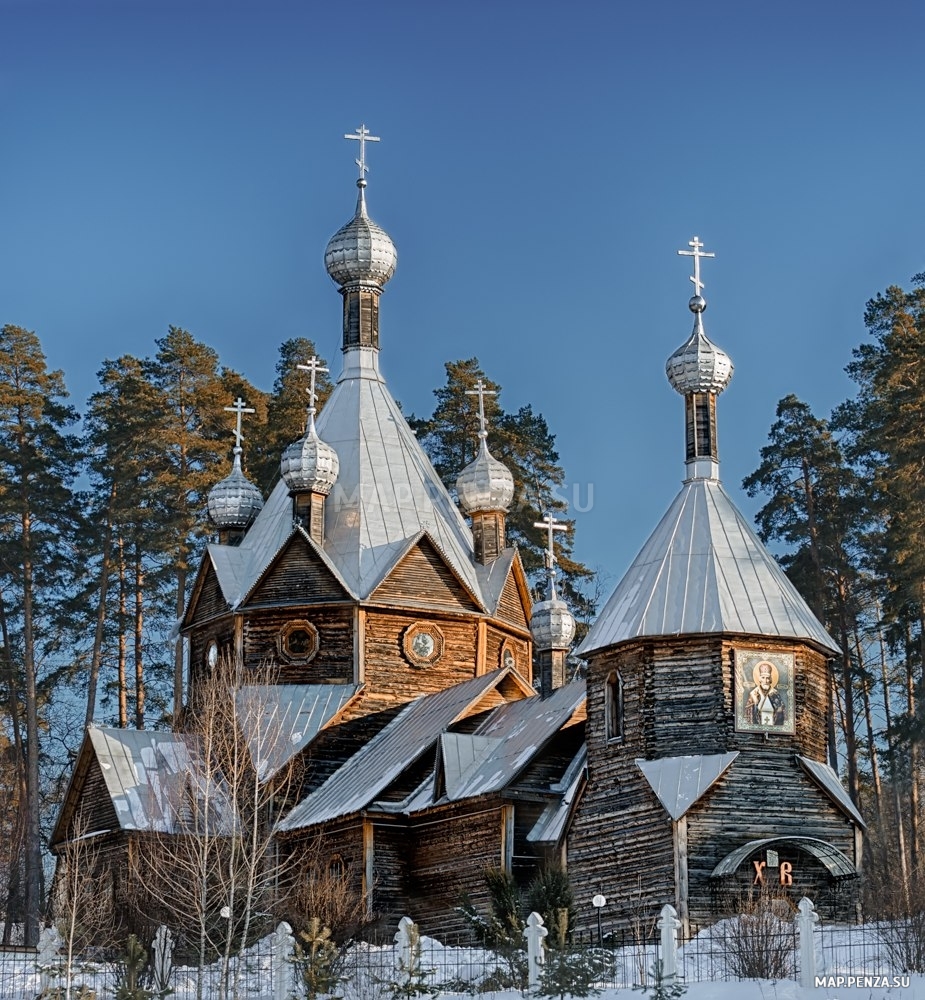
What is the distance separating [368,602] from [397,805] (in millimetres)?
3970

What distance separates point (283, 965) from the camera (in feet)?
67.2

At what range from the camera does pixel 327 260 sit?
117 feet

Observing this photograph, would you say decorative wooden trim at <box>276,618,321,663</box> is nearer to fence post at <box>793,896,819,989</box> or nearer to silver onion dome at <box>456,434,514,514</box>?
silver onion dome at <box>456,434,514,514</box>

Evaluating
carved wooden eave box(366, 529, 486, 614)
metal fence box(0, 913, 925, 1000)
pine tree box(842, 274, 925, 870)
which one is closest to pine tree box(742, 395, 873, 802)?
pine tree box(842, 274, 925, 870)

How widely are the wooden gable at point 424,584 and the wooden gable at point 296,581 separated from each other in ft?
Answer: 2.69

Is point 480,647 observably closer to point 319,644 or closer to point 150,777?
point 319,644

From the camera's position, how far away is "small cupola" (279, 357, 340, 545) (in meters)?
32.4

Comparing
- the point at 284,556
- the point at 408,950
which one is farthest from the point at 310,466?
the point at 408,950

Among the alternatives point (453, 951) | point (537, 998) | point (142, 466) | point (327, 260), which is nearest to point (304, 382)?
point (142, 466)

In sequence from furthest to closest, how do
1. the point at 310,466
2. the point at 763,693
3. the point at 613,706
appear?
the point at 310,466 → the point at 613,706 → the point at 763,693

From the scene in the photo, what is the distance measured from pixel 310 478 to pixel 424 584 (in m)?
2.45

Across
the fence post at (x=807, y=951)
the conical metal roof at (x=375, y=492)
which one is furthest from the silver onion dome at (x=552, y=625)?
the fence post at (x=807, y=951)

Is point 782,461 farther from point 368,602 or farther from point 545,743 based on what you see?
point 545,743

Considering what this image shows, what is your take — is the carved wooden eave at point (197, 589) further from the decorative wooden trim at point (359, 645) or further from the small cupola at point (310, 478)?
the decorative wooden trim at point (359, 645)
